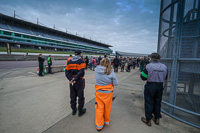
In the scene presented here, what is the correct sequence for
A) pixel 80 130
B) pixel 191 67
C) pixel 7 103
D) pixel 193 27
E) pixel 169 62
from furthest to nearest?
pixel 193 27 → pixel 7 103 → pixel 169 62 → pixel 191 67 → pixel 80 130

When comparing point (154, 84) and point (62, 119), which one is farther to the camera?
point (62, 119)

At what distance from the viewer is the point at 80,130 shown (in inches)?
87.3

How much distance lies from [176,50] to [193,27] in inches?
77.4

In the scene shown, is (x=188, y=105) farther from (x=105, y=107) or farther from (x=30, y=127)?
(x=30, y=127)

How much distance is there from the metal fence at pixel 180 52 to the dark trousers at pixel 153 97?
24.9 inches

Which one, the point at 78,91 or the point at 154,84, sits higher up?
the point at 154,84

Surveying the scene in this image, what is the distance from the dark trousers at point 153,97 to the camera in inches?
93.3

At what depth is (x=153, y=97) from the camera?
8.01 ft

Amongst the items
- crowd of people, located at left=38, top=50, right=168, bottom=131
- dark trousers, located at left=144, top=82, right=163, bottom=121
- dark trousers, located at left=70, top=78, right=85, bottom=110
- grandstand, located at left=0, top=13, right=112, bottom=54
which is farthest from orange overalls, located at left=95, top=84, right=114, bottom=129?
grandstand, located at left=0, top=13, right=112, bottom=54

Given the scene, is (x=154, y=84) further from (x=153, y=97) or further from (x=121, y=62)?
(x=121, y=62)

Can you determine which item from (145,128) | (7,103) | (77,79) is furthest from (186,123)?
(7,103)

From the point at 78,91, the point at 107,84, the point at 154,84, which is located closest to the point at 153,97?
the point at 154,84

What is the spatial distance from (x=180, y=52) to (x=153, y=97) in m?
1.70

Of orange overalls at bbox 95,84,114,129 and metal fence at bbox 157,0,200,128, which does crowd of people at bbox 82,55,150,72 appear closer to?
metal fence at bbox 157,0,200,128
